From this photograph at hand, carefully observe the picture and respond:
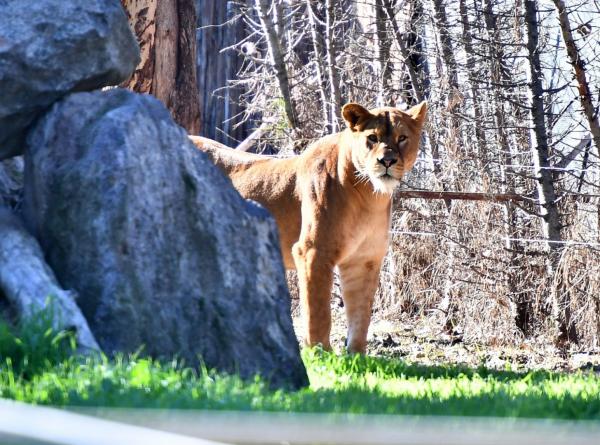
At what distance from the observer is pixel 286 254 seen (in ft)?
29.8

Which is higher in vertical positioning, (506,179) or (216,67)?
(216,67)

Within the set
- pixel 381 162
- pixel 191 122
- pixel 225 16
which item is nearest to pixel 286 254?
pixel 381 162

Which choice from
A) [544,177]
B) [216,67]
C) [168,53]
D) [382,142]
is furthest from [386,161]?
[216,67]

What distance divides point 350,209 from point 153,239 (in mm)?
3455

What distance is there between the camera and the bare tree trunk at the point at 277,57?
11820 mm

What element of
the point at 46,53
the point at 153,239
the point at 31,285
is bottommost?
the point at 31,285

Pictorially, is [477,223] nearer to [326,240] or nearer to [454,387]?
[326,240]

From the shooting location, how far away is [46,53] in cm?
586

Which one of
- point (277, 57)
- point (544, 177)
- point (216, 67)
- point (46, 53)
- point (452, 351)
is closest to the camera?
point (46, 53)

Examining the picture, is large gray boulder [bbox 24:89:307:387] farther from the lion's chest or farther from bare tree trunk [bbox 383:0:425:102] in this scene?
bare tree trunk [bbox 383:0:425:102]

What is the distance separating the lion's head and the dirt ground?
1.80m

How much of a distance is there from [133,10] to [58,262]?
5542 millimetres

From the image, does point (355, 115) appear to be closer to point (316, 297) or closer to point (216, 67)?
point (316, 297)

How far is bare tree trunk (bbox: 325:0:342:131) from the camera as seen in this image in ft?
38.8
